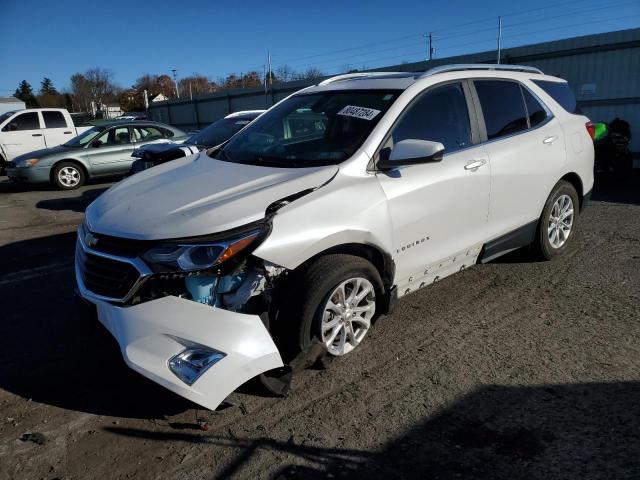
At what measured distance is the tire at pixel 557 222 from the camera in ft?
15.3

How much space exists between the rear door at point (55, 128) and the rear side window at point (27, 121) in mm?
226

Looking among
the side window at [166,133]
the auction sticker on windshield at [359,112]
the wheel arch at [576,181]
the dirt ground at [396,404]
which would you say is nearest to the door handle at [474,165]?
the auction sticker on windshield at [359,112]

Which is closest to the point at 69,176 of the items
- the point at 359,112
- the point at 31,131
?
the point at 31,131

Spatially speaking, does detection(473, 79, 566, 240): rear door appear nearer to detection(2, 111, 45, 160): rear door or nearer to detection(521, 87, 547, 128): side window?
detection(521, 87, 547, 128): side window

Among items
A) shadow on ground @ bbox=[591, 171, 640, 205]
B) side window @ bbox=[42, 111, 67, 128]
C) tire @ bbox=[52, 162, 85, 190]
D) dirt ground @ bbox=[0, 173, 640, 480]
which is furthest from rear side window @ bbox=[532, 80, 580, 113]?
side window @ bbox=[42, 111, 67, 128]

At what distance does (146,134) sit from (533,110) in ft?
32.4

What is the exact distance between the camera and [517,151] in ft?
13.6

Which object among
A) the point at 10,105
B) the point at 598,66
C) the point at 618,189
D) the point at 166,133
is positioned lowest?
the point at 618,189

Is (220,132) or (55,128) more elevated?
(55,128)

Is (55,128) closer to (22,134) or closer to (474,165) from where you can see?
(22,134)

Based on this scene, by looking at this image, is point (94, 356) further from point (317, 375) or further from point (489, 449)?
Answer: point (489, 449)

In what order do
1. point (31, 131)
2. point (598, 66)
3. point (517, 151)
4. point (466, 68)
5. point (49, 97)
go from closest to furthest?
point (466, 68)
point (517, 151)
point (598, 66)
point (31, 131)
point (49, 97)

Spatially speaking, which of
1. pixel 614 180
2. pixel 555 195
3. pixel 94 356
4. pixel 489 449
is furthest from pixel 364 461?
pixel 614 180

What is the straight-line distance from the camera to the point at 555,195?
4.67 meters
